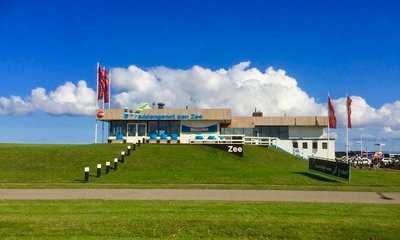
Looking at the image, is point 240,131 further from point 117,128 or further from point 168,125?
point 117,128

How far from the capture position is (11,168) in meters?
30.6

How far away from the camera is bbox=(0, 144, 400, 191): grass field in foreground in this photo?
24.5 metres

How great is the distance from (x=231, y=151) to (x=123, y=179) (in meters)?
16.2

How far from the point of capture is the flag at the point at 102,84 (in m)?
51.8

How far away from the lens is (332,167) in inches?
1143

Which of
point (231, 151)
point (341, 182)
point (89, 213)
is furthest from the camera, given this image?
point (231, 151)

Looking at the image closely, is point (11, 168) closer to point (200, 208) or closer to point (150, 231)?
point (200, 208)

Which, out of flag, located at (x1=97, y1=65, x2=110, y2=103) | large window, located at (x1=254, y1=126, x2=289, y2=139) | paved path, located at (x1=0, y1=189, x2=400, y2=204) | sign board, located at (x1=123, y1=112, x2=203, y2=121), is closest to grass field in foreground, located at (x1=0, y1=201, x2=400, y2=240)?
paved path, located at (x1=0, y1=189, x2=400, y2=204)

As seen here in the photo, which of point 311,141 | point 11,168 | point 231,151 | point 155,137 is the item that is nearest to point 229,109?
point 155,137

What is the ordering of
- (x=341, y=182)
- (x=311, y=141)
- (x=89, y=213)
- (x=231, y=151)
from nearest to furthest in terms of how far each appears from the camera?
(x=89, y=213)
(x=341, y=182)
(x=231, y=151)
(x=311, y=141)

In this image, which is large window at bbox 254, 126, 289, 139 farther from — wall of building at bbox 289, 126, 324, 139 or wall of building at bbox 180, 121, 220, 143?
wall of building at bbox 180, 121, 220, 143

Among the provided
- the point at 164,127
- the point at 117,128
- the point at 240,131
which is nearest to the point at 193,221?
the point at 117,128

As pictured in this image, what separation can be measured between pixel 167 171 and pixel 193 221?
18.5 m

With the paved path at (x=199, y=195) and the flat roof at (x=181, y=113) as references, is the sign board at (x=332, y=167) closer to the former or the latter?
the paved path at (x=199, y=195)
